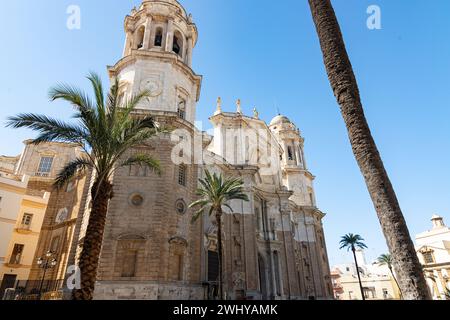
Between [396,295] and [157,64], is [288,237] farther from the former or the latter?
[396,295]

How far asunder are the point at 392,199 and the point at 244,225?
76.4 feet

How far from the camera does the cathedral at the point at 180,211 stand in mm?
17938

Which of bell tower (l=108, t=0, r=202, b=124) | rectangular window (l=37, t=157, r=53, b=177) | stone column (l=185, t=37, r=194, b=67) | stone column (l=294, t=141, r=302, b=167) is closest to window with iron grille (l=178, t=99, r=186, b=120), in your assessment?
bell tower (l=108, t=0, r=202, b=124)

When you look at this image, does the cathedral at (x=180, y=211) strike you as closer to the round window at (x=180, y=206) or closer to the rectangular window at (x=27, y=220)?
the round window at (x=180, y=206)

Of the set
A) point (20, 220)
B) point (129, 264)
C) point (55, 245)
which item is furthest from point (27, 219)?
point (129, 264)

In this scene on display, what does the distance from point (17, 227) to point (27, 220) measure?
1.02 m

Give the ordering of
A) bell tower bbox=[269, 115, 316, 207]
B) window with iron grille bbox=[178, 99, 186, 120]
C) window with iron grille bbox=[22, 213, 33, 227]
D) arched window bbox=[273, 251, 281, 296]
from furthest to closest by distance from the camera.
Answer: bell tower bbox=[269, 115, 316, 207] → arched window bbox=[273, 251, 281, 296] → window with iron grille bbox=[22, 213, 33, 227] → window with iron grille bbox=[178, 99, 186, 120]

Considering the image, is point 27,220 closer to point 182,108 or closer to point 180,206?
point 180,206

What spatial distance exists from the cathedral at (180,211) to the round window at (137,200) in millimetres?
65

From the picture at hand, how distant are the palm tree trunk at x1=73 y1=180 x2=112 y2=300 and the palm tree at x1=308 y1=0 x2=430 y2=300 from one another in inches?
349

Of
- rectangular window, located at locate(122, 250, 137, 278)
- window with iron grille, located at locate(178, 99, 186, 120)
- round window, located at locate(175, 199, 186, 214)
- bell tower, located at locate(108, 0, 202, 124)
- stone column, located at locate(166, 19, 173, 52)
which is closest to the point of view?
rectangular window, located at locate(122, 250, 137, 278)

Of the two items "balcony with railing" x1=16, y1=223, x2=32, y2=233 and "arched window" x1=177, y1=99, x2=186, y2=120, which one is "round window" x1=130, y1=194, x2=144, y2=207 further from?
"balcony with railing" x1=16, y1=223, x2=32, y2=233

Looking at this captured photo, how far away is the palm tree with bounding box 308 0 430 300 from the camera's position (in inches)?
223

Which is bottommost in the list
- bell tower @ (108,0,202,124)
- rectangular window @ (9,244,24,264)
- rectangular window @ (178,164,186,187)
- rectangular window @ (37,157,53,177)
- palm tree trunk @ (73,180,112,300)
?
palm tree trunk @ (73,180,112,300)
